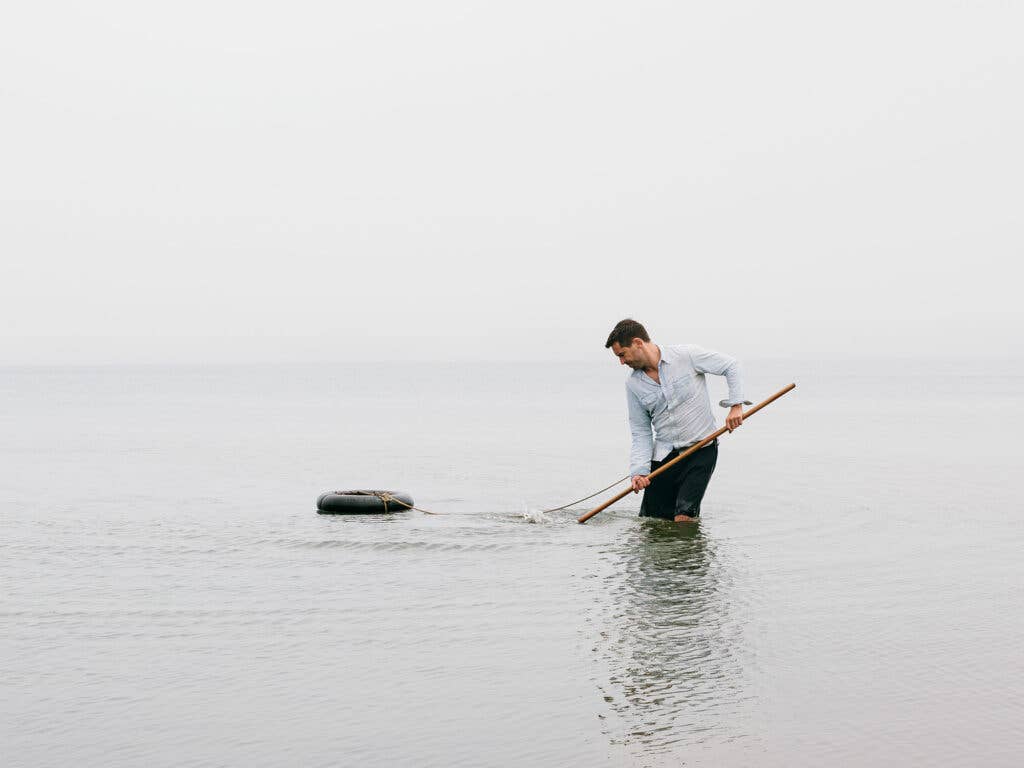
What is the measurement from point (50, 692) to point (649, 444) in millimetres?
6963

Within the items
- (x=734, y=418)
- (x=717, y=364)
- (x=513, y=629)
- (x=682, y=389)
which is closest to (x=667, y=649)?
(x=513, y=629)

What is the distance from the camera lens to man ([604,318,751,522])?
1125 centimetres

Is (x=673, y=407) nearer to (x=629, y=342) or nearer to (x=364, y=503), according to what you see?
(x=629, y=342)

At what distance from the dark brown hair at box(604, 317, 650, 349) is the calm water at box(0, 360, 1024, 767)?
230 centimetres

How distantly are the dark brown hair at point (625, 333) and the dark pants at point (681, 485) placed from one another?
1563mm

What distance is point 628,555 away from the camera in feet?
38.0

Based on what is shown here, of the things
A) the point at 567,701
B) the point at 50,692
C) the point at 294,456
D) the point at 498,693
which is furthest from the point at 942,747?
the point at 294,456

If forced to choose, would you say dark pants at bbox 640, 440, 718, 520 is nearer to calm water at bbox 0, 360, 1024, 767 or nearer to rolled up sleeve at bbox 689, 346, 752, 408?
calm water at bbox 0, 360, 1024, 767

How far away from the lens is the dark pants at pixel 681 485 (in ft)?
39.3

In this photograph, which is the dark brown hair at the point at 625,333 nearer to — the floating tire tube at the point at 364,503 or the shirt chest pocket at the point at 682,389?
the shirt chest pocket at the point at 682,389

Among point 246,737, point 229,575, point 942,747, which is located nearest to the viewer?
point 942,747

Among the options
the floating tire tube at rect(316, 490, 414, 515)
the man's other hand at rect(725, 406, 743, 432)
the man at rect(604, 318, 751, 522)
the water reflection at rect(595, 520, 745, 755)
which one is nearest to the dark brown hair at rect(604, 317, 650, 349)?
the man at rect(604, 318, 751, 522)

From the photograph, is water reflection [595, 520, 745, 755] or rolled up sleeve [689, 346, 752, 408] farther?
rolled up sleeve [689, 346, 752, 408]

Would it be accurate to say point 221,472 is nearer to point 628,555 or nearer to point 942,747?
point 628,555
